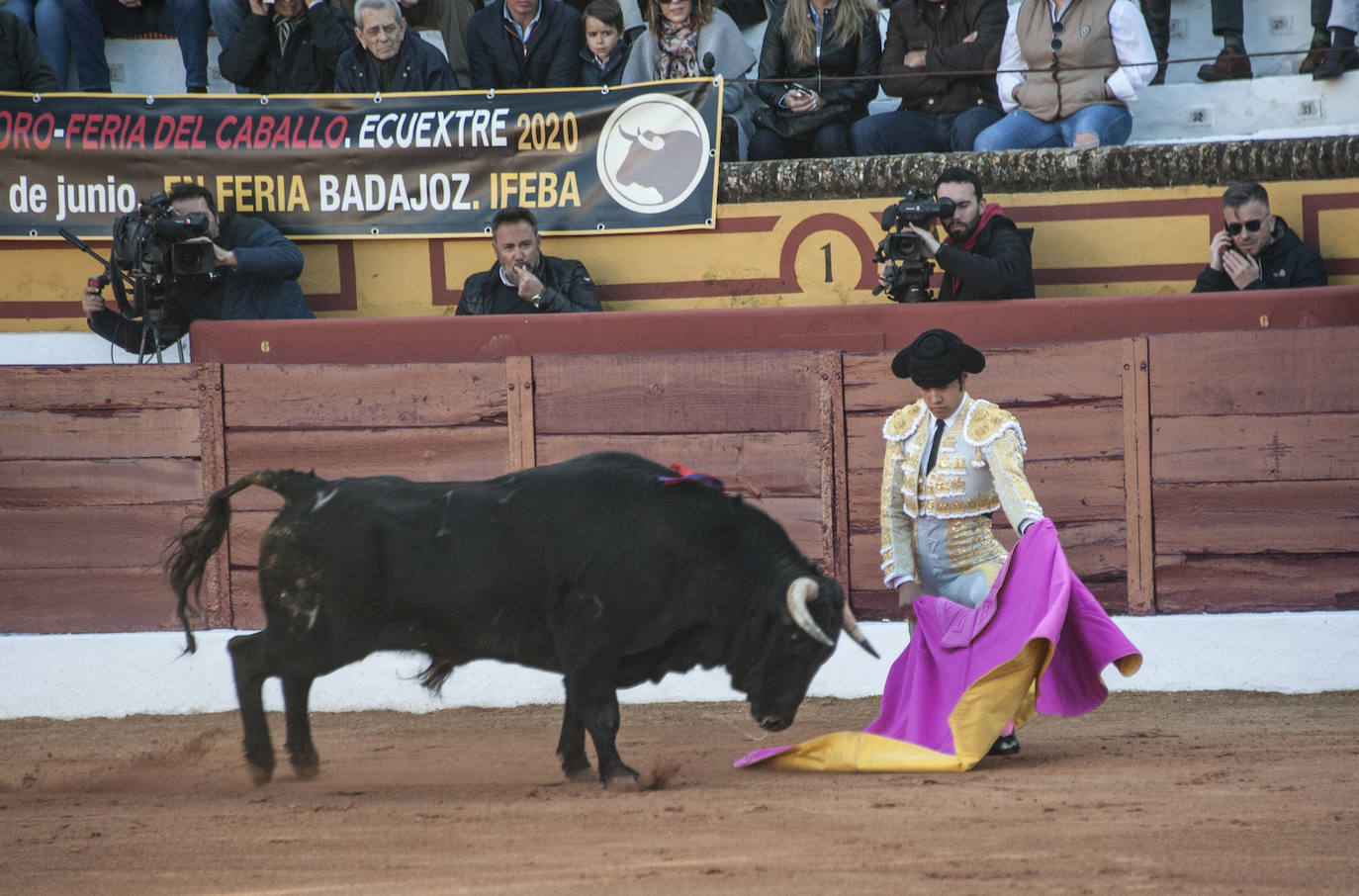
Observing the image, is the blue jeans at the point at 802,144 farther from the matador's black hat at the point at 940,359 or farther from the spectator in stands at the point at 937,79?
the matador's black hat at the point at 940,359

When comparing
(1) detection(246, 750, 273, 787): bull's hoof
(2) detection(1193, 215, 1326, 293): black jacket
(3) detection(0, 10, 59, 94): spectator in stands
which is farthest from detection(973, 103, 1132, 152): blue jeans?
(3) detection(0, 10, 59, 94): spectator in stands

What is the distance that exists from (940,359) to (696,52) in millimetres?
3505

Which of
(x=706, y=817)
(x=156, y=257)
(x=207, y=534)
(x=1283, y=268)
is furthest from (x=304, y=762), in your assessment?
(x=1283, y=268)

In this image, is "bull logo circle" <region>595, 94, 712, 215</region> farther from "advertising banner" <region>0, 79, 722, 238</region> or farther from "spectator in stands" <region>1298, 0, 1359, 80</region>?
"spectator in stands" <region>1298, 0, 1359, 80</region>

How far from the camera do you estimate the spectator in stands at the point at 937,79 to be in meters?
7.43

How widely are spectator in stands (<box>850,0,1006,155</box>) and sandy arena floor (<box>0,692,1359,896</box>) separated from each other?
3.05 m

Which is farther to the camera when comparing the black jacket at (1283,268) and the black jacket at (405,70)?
the black jacket at (405,70)

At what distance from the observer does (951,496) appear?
4.85m

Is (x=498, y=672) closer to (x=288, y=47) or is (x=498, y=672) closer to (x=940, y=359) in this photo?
(x=940, y=359)

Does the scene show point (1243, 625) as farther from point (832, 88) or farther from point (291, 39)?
point (291, 39)

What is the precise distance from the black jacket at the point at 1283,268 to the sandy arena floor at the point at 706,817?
1.86 metres

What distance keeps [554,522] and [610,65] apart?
3692 millimetres

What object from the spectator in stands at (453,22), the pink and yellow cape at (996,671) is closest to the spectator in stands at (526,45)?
the spectator in stands at (453,22)

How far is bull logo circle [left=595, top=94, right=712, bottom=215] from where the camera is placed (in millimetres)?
7211
